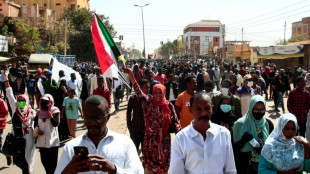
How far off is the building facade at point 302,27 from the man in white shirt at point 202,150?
94.5 meters

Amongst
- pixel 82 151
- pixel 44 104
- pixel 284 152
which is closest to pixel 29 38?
pixel 44 104

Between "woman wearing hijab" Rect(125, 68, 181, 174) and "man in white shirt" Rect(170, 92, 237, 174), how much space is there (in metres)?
1.93

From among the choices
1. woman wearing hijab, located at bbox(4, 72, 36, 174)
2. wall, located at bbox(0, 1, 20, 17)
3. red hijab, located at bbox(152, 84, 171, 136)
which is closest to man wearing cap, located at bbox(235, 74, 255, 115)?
red hijab, located at bbox(152, 84, 171, 136)

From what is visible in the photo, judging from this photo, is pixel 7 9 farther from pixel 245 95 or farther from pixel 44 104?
pixel 44 104

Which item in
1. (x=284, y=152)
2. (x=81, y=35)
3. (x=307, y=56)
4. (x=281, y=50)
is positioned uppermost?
(x=81, y=35)

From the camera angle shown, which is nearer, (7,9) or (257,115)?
(257,115)

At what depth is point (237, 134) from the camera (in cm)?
425

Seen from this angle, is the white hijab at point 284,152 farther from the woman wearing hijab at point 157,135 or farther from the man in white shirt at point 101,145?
the man in white shirt at point 101,145

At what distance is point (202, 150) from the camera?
2764 millimetres

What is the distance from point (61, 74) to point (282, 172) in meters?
8.24

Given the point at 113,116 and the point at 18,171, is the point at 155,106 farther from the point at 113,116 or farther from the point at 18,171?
A: the point at 113,116

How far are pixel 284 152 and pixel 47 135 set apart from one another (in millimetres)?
3682

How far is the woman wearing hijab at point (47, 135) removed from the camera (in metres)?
5.55

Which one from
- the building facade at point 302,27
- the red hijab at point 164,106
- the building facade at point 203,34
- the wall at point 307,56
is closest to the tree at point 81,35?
the wall at point 307,56
